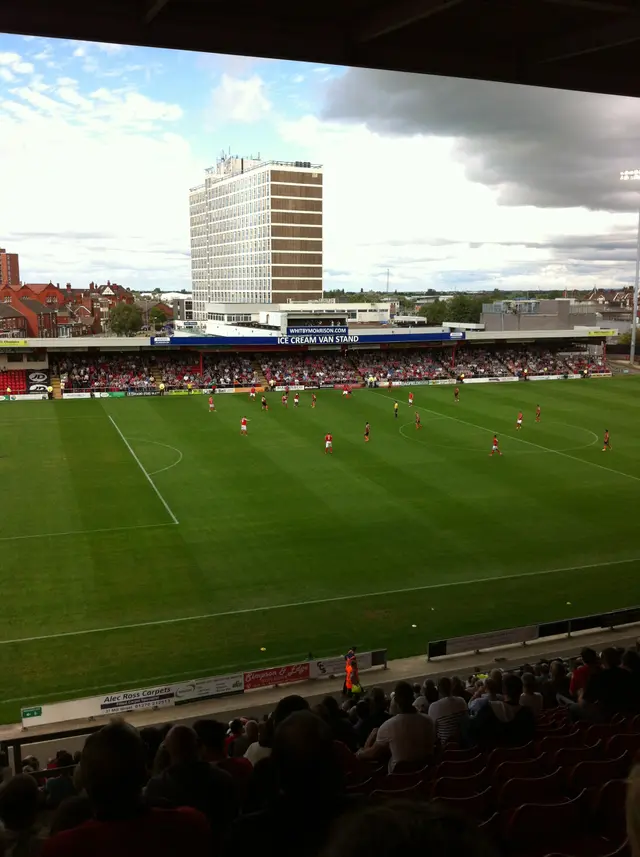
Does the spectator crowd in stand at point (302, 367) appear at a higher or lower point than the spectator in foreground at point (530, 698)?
higher

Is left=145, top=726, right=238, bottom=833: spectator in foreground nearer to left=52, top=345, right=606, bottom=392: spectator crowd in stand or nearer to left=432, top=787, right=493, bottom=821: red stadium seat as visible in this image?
left=432, top=787, right=493, bottom=821: red stadium seat

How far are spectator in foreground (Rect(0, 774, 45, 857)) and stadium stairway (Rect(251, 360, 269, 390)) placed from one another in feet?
193

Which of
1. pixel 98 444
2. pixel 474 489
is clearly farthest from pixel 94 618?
pixel 98 444

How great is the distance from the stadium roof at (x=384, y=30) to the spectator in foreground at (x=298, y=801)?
9.00 metres

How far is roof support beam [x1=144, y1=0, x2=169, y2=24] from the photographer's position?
8.92 metres

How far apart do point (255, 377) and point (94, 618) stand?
46269 millimetres

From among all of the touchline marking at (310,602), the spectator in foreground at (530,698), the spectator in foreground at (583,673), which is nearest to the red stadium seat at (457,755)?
the spectator in foreground at (530,698)

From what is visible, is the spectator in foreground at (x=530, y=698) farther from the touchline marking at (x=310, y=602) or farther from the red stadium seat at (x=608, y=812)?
the touchline marking at (x=310, y=602)

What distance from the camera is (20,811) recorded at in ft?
13.8

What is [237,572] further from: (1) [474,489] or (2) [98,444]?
(2) [98,444]

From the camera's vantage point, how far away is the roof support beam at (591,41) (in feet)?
34.1

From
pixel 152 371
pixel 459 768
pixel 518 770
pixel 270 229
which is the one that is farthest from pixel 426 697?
pixel 270 229

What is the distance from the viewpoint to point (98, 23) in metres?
9.84

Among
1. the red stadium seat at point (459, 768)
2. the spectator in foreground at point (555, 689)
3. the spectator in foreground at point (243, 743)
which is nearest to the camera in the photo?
the red stadium seat at point (459, 768)
